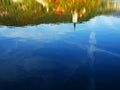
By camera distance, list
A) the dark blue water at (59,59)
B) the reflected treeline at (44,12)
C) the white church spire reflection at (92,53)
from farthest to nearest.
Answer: the reflected treeline at (44,12)
the white church spire reflection at (92,53)
the dark blue water at (59,59)

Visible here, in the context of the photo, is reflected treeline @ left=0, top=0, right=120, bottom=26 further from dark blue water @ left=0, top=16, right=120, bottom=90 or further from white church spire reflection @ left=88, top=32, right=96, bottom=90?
white church spire reflection @ left=88, top=32, right=96, bottom=90

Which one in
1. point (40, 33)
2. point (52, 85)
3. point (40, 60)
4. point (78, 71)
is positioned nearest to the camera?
point (52, 85)

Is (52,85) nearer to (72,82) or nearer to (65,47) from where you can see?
(72,82)

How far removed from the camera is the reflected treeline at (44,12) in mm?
69000

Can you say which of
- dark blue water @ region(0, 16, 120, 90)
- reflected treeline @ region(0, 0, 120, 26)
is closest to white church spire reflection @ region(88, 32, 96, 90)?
dark blue water @ region(0, 16, 120, 90)

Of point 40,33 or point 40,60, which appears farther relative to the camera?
point 40,33

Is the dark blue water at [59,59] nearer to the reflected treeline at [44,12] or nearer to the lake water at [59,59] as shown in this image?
the lake water at [59,59]

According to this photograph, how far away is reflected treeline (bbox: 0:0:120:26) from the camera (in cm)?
6900

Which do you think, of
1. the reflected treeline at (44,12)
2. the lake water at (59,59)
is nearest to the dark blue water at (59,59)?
the lake water at (59,59)

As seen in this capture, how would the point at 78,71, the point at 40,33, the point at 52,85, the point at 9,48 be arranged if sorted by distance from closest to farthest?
the point at 52,85 → the point at 78,71 → the point at 9,48 → the point at 40,33

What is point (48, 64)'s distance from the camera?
37.0 meters

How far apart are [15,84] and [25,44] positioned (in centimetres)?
1545

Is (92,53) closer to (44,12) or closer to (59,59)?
(59,59)

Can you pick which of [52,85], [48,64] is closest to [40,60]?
[48,64]
